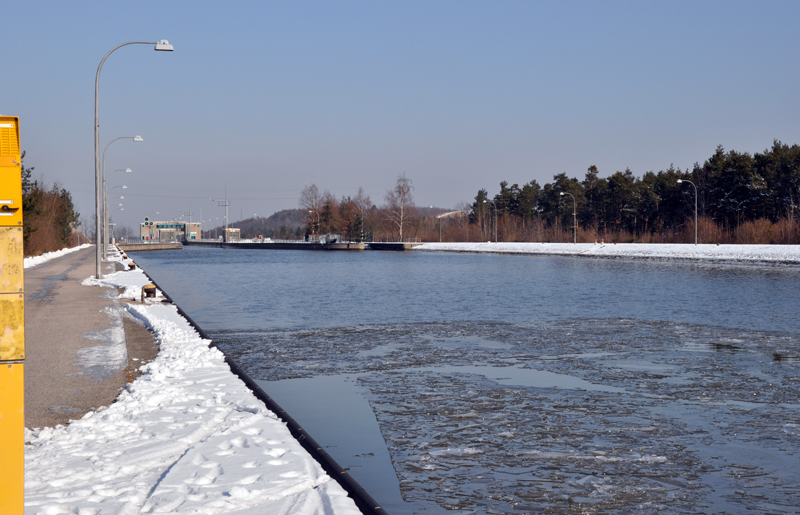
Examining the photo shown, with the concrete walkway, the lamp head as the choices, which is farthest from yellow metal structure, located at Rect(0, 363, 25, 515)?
the lamp head

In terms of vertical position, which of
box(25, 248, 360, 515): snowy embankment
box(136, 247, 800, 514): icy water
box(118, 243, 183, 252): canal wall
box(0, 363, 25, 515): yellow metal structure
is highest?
box(118, 243, 183, 252): canal wall

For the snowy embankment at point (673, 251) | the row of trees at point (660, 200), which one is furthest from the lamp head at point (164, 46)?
the row of trees at point (660, 200)

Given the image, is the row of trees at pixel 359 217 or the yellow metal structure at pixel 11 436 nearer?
the yellow metal structure at pixel 11 436

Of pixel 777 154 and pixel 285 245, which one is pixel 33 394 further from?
pixel 285 245

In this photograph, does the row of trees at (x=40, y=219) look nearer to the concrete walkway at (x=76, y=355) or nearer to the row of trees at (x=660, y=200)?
the concrete walkway at (x=76, y=355)

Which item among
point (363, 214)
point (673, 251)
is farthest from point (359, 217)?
point (673, 251)

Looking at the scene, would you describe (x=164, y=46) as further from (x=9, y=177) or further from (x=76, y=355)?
(x=9, y=177)

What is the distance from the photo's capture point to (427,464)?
6898 millimetres

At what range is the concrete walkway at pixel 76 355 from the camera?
27.5 ft

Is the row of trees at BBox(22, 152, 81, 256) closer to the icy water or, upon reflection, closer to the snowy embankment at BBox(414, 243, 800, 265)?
the icy water

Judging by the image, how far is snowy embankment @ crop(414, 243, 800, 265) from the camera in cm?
5317

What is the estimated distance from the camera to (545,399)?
9555mm

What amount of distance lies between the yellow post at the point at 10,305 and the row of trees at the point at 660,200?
65789 mm

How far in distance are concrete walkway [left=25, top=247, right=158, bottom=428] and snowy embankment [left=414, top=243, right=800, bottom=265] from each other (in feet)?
159
